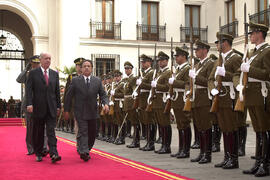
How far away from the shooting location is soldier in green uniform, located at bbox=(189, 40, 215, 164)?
7.91m

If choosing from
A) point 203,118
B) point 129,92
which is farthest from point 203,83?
point 129,92

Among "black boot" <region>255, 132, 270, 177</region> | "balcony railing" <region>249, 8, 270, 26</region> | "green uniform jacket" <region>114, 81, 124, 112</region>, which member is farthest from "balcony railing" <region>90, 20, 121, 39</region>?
"black boot" <region>255, 132, 270, 177</region>

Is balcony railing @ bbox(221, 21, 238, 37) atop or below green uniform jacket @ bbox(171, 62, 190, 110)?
atop

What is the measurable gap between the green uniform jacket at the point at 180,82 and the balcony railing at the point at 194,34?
1781cm

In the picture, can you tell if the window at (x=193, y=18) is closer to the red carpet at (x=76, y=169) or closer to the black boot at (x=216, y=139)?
the black boot at (x=216, y=139)

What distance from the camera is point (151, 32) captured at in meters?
26.1

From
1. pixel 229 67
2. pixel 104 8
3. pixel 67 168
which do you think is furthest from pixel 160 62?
pixel 104 8

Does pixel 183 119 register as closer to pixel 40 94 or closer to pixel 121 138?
pixel 40 94

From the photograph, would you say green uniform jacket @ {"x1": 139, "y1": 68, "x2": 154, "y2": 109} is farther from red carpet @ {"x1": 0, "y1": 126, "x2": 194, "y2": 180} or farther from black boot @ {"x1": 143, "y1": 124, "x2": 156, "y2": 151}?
red carpet @ {"x1": 0, "y1": 126, "x2": 194, "y2": 180}

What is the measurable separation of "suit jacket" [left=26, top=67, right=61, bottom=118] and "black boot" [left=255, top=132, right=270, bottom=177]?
3.65 meters

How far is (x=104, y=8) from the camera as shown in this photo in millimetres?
25281

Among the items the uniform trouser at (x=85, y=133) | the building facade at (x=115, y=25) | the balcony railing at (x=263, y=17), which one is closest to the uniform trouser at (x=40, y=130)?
the uniform trouser at (x=85, y=133)

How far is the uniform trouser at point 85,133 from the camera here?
327 inches

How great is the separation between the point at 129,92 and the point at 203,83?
404cm
